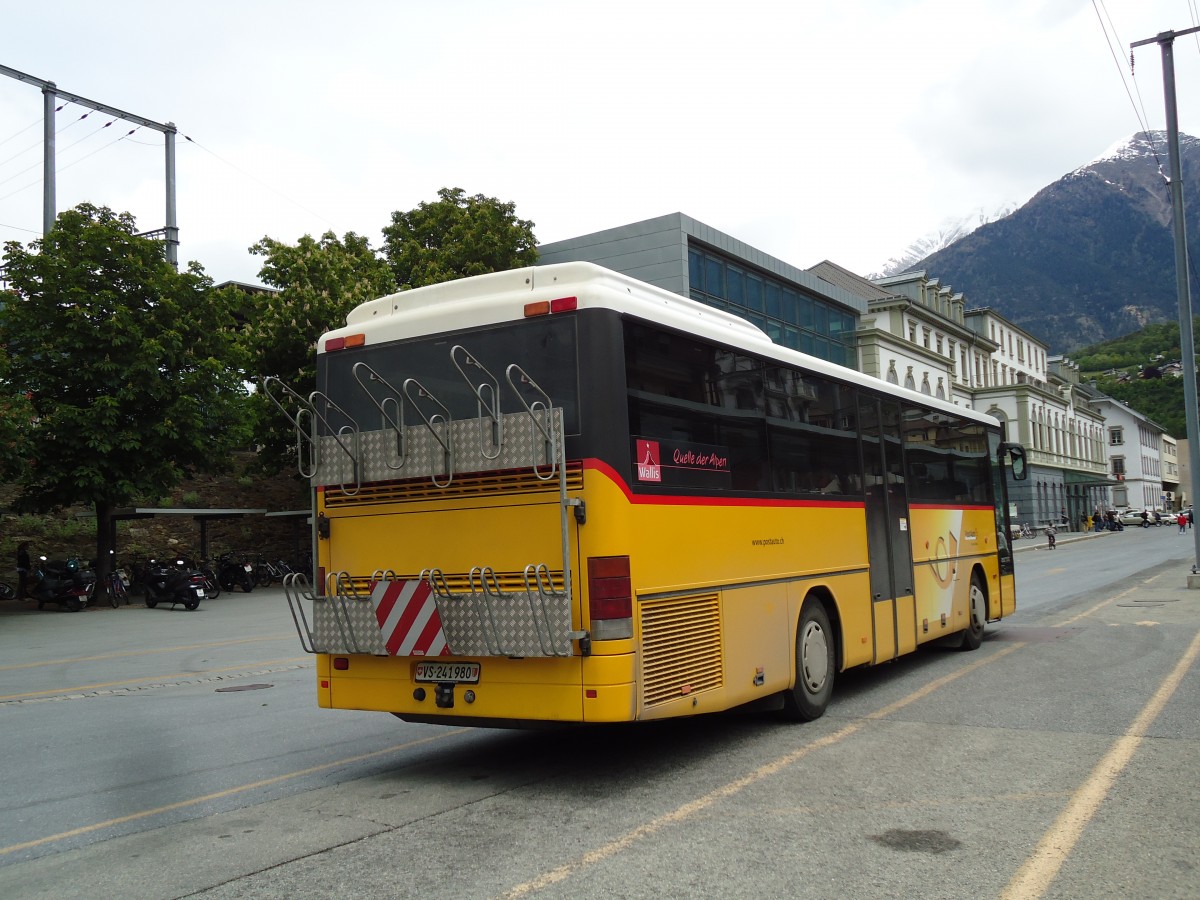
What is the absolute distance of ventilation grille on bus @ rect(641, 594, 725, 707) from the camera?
6.62 m

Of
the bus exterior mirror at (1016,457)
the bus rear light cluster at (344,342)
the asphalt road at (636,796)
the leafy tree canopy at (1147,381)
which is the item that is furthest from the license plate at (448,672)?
the leafy tree canopy at (1147,381)

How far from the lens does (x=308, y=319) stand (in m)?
33.2

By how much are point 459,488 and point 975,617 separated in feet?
28.5

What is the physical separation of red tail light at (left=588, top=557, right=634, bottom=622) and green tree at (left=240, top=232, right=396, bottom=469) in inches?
1063

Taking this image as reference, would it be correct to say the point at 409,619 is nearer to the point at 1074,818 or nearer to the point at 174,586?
the point at 1074,818

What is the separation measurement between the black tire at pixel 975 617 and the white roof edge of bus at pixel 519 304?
6459mm

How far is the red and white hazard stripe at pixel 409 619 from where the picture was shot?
6.84 metres

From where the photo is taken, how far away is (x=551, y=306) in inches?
268

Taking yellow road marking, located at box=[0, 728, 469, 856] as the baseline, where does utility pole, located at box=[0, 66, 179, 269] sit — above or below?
above

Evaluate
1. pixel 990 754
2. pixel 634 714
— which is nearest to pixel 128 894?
pixel 634 714

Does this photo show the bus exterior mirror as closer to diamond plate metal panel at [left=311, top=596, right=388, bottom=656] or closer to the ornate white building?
diamond plate metal panel at [left=311, top=596, right=388, bottom=656]

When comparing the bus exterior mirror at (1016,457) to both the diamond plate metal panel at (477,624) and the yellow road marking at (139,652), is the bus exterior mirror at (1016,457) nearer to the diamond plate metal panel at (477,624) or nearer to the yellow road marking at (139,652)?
the diamond plate metal panel at (477,624)

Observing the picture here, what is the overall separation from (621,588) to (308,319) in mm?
28714

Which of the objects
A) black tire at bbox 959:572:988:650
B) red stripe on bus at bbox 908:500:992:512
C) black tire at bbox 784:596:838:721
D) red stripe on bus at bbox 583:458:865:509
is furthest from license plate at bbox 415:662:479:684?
black tire at bbox 959:572:988:650
